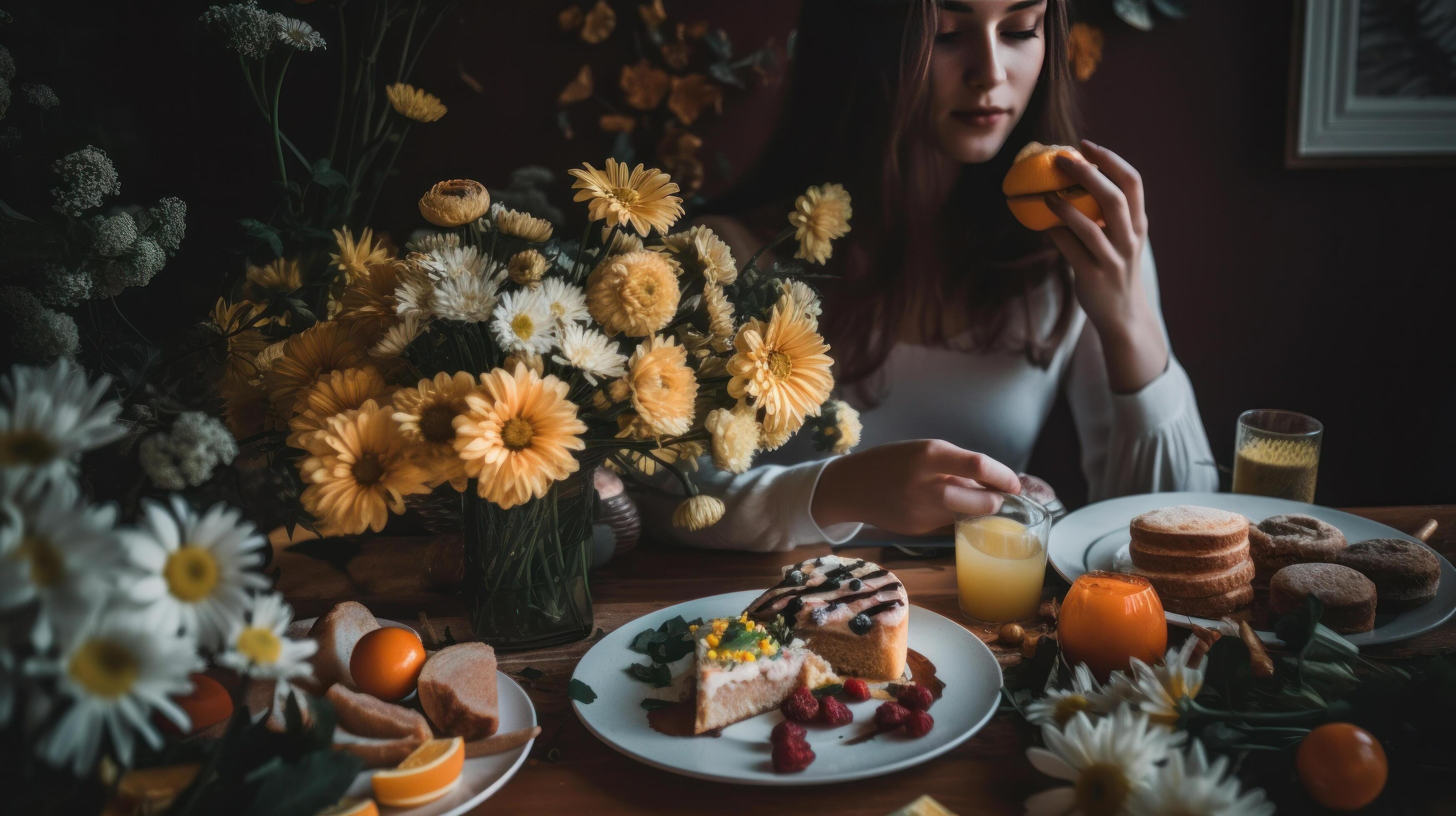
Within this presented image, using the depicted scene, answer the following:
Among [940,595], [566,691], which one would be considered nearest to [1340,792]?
[940,595]

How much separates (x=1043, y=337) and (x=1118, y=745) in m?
1.43

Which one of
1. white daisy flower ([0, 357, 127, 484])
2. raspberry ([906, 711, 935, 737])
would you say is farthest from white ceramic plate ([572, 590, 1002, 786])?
white daisy flower ([0, 357, 127, 484])

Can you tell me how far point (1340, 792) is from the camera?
0.72 m

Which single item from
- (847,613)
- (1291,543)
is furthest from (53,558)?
(1291,543)

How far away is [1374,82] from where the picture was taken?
244cm

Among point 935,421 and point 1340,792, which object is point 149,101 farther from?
point 1340,792

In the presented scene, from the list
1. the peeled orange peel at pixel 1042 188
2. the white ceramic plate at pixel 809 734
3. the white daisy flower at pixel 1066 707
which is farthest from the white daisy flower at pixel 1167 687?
the peeled orange peel at pixel 1042 188

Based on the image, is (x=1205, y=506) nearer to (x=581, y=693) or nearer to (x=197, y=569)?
(x=581, y=693)

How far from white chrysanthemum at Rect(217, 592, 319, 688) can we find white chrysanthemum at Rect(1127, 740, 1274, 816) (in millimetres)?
601

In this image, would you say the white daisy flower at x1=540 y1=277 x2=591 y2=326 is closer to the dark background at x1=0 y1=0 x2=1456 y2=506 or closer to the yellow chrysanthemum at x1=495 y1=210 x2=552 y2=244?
the yellow chrysanthemum at x1=495 y1=210 x2=552 y2=244

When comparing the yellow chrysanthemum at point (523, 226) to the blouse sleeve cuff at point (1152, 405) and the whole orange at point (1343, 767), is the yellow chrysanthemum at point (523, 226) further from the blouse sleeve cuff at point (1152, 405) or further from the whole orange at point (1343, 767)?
the blouse sleeve cuff at point (1152, 405)

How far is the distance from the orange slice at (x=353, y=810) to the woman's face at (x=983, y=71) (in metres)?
1.48

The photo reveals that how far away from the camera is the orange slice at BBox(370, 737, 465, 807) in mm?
Answer: 762

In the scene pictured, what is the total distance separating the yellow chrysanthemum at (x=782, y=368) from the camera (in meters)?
0.89
